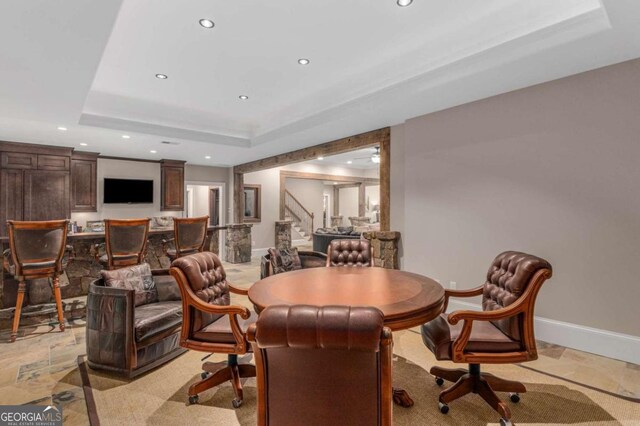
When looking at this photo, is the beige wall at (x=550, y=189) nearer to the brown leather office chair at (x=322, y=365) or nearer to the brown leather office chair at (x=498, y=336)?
the brown leather office chair at (x=498, y=336)

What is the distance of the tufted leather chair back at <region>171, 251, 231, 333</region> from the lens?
2279mm

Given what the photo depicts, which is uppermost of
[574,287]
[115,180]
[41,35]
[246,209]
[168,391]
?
[41,35]

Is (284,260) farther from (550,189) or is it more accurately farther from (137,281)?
(550,189)

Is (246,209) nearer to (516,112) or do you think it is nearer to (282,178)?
(282,178)

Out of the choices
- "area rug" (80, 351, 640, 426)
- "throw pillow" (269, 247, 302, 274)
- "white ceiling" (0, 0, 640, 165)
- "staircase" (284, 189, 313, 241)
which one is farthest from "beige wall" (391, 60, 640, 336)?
"staircase" (284, 189, 313, 241)

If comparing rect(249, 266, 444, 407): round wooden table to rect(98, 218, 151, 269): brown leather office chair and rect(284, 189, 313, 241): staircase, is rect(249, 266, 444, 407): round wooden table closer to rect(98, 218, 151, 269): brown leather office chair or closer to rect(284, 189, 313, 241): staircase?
rect(98, 218, 151, 269): brown leather office chair

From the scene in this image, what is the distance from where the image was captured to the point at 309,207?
40.9 ft

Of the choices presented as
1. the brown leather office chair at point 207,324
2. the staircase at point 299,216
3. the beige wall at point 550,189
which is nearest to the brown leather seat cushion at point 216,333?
the brown leather office chair at point 207,324

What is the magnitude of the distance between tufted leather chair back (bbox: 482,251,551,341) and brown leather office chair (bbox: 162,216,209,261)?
3720mm

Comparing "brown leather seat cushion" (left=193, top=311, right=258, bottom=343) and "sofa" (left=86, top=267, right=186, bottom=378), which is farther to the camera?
"sofa" (left=86, top=267, right=186, bottom=378)

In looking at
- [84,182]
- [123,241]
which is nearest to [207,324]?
[123,241]

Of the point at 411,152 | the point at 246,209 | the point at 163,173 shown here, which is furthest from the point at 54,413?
the point at 246,209

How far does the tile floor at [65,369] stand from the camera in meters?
2.32

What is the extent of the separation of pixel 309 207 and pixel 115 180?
22.3 ft
